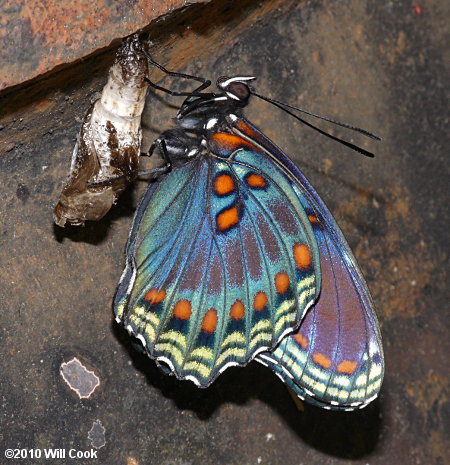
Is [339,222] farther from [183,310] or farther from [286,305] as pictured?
[183,310]

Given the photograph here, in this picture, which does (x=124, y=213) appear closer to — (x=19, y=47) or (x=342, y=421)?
(x=19, y=47)

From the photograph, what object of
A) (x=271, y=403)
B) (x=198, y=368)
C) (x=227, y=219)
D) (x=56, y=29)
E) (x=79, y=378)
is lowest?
(x=271, y=403)

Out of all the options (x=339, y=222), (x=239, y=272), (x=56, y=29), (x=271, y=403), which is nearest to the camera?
(x=56, y=29)

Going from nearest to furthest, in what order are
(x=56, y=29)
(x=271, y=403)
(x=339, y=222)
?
(x=56, y=29) → (x=271, y=403) → (x=339, y=222)

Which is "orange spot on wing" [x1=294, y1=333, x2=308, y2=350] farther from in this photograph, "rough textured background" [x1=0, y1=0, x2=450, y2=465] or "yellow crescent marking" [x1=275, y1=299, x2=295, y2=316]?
"rough textured background" [x1=0, y1=0, x2=450, y2=465]

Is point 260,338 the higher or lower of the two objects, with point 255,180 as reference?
lower

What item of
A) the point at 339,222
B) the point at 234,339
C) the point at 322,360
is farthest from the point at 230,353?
the point at 339,222

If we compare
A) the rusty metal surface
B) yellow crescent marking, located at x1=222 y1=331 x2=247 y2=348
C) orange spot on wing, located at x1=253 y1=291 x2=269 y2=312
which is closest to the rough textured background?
the rusty metal surface

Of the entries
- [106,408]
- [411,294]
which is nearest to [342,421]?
[411,294]
